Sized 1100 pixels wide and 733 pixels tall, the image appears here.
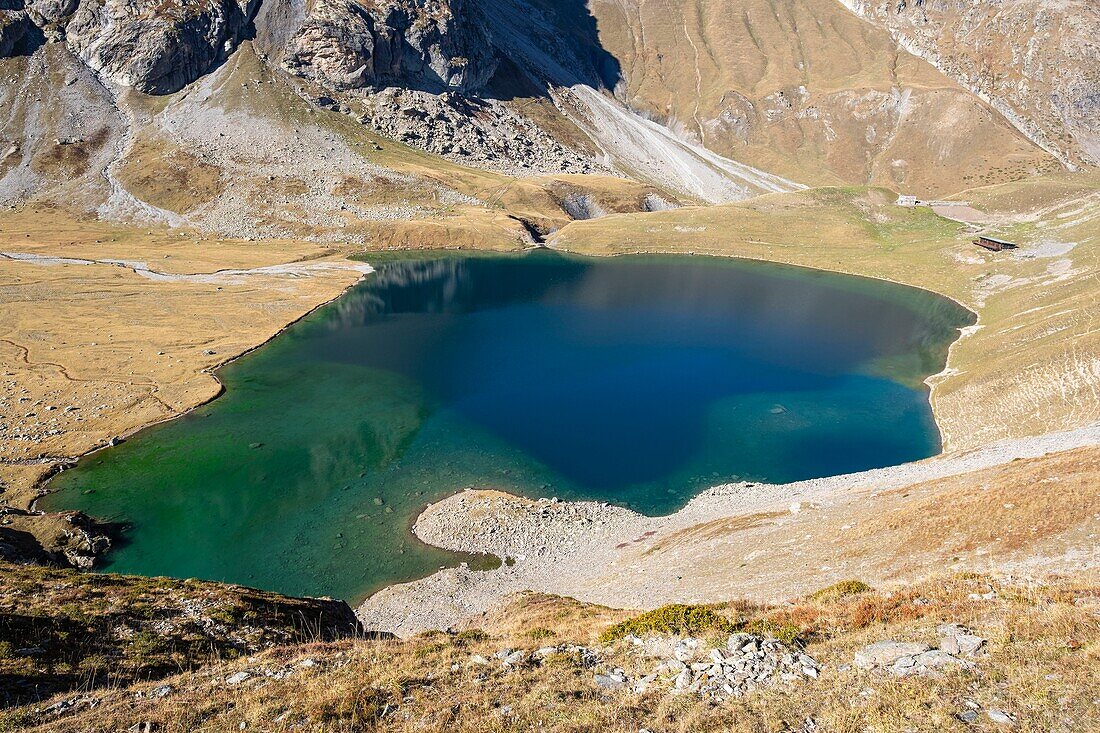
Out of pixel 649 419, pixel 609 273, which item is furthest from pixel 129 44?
pixel 649 419

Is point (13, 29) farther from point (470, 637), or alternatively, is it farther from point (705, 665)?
point (705, 665)

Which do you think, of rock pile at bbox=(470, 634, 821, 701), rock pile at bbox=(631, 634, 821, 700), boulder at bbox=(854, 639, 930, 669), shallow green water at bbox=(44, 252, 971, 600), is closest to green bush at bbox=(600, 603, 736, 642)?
rock pile at bbox=(470, 634, 821, 701)

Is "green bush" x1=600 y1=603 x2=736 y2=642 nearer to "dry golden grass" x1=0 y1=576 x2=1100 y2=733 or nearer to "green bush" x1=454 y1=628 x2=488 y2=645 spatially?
"dry golden grass" x1=0 y1=576 x2=1100 y2=733

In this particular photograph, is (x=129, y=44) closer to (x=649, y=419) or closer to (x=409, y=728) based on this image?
(x=649, y=419)

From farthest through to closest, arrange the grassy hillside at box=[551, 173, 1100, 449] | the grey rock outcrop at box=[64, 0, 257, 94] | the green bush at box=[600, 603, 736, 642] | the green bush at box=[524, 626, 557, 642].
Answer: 1. the grey rock outcrop at box=[64, 0, 257, 94]
2. the grassy hillside at box=[551, 173, 1100, 449]
3. the green bush at box=[524, 626, 557, 642]
4. the green bush at box=[600, 603, 736, 642]

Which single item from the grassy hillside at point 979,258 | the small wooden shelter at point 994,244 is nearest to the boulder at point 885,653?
the grassy hillside at point 979,258

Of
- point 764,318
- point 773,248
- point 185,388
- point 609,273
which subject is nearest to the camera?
point 185,388

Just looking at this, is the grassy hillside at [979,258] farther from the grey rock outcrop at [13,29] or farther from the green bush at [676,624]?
the grey rock outcrop at [13,29]
